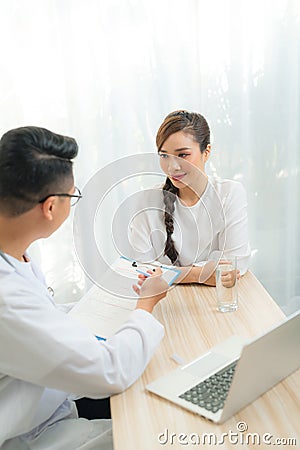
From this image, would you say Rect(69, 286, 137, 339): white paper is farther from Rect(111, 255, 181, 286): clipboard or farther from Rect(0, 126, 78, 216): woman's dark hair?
Rect(0, 126, 78, 216): woman's dark hair

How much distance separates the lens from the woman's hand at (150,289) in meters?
1.29

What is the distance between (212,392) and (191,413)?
0.07 meters

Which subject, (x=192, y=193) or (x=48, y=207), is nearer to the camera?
(x=48, y=207)

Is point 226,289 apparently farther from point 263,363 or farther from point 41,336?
point 41,336

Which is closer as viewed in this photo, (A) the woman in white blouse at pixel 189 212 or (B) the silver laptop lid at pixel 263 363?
(B) the silver laptop lid at pixel 263 363

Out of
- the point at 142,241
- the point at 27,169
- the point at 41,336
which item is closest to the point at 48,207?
the point at 27,169

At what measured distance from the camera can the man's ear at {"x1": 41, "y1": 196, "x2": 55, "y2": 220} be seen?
1085mm

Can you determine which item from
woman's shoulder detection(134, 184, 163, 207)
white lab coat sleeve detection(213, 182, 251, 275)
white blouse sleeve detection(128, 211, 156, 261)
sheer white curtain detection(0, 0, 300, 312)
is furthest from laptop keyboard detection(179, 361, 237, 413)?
sheer white curtain detection(0, 0, 300, 312)

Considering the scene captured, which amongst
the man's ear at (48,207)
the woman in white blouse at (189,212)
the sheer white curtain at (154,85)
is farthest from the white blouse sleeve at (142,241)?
the man's ear at (48,207)

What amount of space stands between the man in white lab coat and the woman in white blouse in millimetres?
660

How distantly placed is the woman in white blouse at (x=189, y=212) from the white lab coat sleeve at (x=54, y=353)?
0.76 metres

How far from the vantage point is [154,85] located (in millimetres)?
2436

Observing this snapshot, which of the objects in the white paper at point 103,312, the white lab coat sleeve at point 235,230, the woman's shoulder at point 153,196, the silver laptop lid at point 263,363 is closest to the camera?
the silver laptop lid at point 263,363

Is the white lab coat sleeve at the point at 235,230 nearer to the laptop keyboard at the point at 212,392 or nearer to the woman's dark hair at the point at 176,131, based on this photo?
the woman's dark hair at the point at 176,131
